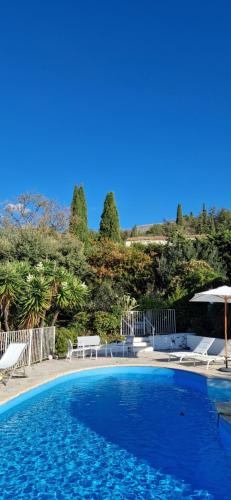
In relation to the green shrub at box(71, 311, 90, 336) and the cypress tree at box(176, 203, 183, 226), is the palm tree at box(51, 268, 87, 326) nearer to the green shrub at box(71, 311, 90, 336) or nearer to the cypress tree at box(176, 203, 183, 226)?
the green shrub at box(71, 311, 90, 336)

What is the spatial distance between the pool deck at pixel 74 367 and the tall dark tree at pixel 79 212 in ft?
56.5

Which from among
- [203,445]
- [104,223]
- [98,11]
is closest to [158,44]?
[98,11]

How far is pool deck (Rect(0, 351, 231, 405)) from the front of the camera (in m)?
9.65

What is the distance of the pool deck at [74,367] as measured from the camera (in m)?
9.65

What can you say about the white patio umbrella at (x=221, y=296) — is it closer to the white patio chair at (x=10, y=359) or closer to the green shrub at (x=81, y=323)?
the white patio chair at (x=10, y=359)

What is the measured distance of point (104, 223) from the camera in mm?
34812

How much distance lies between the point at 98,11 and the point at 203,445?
13033 millimetres

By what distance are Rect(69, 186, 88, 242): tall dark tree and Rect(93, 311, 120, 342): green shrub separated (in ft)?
46.9

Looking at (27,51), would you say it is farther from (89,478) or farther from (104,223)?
(104,223)

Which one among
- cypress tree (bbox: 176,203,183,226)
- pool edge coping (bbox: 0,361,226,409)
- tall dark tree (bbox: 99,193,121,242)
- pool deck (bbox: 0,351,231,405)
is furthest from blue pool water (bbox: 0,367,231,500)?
cypress tree (bbox: 176,203,183,226)

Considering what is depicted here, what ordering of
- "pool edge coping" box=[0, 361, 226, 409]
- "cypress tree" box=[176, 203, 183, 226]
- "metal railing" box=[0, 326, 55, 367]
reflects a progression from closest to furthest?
1. "pool edge coping" box=[0, 361, 226, 409]
2. "metal railing" box=[0, 326, 55, 367]
3. "cypress tree" box=[176, 203, 183, 226]

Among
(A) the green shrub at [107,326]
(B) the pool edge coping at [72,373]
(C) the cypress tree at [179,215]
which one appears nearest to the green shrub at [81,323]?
(A) the green shrub at [107,326]

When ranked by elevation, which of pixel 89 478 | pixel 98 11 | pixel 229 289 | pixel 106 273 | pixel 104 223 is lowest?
pixel 89 478

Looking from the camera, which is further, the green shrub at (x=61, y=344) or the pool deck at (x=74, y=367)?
the green shrub at (x=61, y=344)
